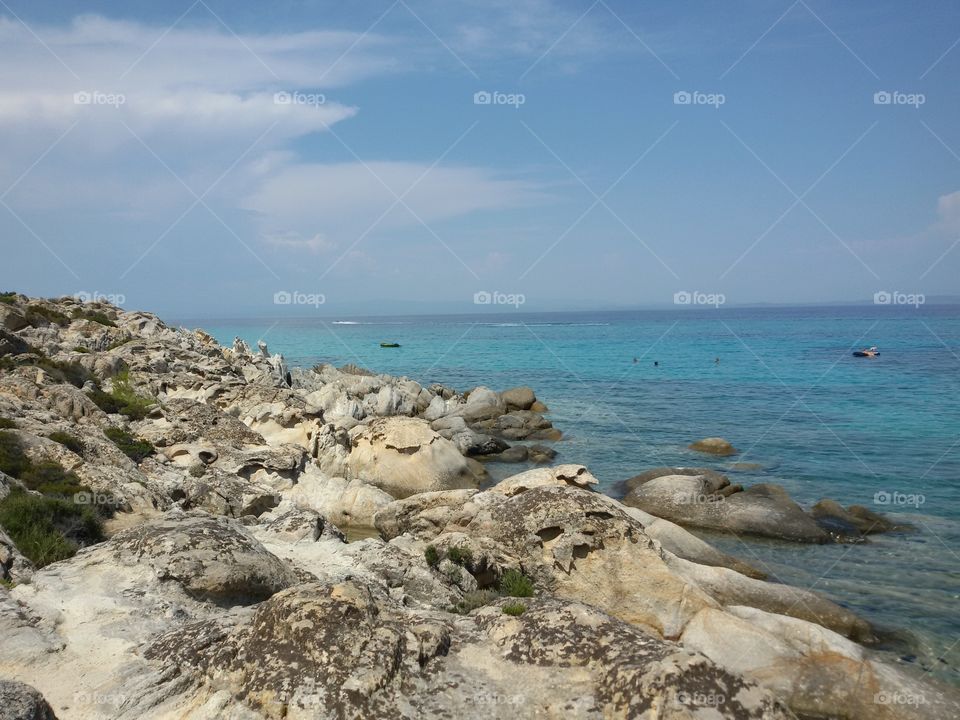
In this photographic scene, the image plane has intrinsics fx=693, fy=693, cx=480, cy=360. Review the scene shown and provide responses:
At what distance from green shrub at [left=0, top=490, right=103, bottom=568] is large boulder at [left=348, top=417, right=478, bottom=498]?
15.1m

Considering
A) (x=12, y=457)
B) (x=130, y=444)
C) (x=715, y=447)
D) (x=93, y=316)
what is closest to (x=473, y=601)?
(x=12, y=457)

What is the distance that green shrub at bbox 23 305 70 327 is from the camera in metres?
41.8

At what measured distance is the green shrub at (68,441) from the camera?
53.3 feet

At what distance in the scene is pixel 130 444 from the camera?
1948cm

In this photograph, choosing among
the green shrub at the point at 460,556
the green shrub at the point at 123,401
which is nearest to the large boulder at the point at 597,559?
the green shrub at the point at 460,556

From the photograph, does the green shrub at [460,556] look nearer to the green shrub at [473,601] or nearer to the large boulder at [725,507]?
the green shrub at [473,601]

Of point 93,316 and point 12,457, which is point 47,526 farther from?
point 93,316

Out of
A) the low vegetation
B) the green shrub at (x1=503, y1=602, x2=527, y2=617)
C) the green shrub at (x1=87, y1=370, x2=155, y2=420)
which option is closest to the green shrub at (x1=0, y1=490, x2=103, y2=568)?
the low vegetation

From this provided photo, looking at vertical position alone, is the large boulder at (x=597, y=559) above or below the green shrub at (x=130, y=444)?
below

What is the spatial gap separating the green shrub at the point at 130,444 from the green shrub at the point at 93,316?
3383cm

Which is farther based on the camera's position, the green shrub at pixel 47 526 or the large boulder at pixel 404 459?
the large boulder at pixel 404 459

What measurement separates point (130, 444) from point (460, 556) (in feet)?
37.3

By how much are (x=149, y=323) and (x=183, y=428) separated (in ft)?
117

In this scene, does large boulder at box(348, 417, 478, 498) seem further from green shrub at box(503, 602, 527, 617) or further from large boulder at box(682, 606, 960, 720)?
green shrub at box(503, 602, 527, 617)
